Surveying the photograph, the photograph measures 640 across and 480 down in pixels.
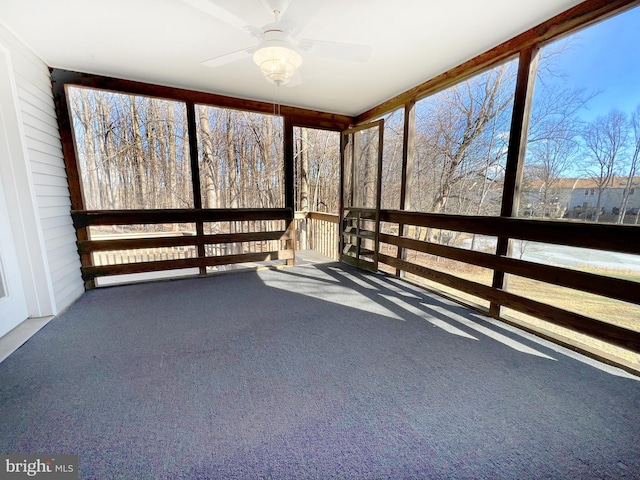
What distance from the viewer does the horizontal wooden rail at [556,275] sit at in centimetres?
177

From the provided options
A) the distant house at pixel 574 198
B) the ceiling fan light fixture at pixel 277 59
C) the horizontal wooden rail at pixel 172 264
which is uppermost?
the ceiling fan light fixture at pixel 277 59

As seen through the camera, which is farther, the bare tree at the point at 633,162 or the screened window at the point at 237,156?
the screened window at the point at 237,156

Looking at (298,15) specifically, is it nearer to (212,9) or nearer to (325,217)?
(212,9)

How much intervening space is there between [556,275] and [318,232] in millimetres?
4369

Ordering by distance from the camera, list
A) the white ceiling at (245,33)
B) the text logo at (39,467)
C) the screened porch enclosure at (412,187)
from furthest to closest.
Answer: the screened porch enclosure at (412,187), the white ceiling at (245,33), the text logo at (39,467)

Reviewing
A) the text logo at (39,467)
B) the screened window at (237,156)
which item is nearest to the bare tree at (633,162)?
the text logo at (39,467)

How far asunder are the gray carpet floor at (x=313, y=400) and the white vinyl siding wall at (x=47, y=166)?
1.97 feet

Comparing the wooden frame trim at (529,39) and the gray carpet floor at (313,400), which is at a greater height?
the wooden frame trim at (529,39)

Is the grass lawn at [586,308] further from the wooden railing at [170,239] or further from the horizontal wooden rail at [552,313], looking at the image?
the wooden railing at [170,239]

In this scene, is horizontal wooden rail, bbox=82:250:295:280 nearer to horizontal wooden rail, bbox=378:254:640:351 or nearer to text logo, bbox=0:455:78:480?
horizontal wooden rail, bbox=378:254:640:351

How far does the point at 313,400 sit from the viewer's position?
5.04ft

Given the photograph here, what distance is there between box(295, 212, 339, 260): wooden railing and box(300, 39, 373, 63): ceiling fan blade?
332 cm

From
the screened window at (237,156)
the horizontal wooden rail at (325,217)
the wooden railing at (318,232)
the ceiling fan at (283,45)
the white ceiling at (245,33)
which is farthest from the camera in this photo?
the screened window at (237,156)

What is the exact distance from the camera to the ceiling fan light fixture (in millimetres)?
1838
